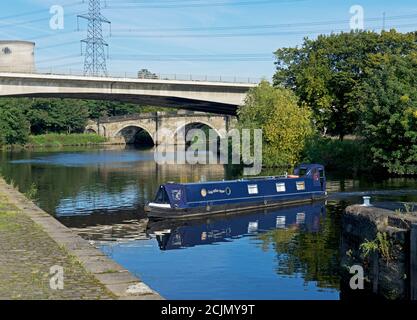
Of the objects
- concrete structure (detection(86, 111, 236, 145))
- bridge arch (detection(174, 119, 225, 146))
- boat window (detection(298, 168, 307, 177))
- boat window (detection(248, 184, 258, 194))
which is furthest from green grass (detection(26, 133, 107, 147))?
boat window (detection(248, 184, 258, 194))

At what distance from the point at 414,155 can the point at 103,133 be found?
297 ft

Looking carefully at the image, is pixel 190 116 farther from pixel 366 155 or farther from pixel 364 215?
pixel 364 215

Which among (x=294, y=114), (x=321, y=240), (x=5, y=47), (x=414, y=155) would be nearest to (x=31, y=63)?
(x=5, y=47)

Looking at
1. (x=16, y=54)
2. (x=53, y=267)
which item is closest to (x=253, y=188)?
(x=53, y=267)

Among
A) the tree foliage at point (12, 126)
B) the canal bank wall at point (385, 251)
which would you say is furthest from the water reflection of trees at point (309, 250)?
the tree foliage at point (12, 126)

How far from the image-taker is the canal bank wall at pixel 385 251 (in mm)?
13633

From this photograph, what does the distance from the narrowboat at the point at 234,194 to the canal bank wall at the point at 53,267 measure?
30.0 feet

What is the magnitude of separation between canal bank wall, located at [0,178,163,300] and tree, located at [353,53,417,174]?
1340 inches

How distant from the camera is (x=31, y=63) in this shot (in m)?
76.9

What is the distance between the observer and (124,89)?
209ft

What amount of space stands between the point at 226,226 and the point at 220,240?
355 centimetres

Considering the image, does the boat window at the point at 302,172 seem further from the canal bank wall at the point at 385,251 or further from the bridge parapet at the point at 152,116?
the bridge parapet at the point at 152,116
